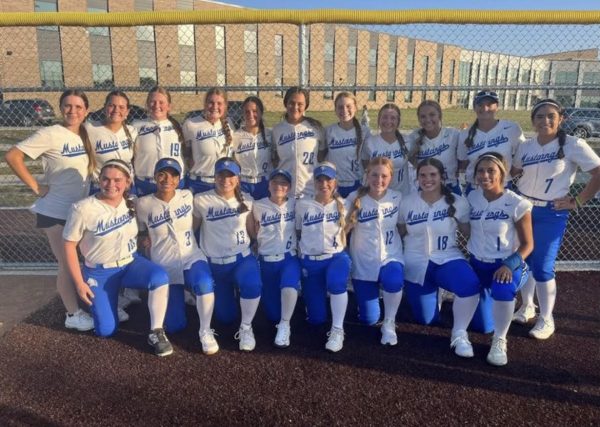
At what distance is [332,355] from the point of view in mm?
3547

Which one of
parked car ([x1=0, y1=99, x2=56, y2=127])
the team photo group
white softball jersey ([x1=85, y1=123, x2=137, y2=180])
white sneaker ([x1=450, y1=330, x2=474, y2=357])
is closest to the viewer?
white sneaker ([x1=450, y1=330, x2=474, y2=357])

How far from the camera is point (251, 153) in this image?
4254mm

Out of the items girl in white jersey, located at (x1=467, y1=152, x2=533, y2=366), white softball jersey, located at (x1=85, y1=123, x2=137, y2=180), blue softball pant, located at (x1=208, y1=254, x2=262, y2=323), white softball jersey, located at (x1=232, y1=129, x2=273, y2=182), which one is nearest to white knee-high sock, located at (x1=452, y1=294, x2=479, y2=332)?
girl in white jersey, located at (x1=467, y1=152, x2=533, y2=366)

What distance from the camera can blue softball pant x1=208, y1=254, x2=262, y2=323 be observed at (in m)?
3.73

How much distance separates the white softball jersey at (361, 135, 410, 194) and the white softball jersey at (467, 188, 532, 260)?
2.85 feet

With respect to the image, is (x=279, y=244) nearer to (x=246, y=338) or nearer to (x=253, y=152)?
(x=246, y=338)

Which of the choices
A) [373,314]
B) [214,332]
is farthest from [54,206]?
[373,314]

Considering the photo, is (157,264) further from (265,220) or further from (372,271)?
(372,271)

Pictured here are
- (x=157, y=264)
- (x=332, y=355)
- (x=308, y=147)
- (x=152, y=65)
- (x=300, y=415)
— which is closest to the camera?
(x=300, y=415)

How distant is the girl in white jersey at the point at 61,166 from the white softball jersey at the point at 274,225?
4.93 feet

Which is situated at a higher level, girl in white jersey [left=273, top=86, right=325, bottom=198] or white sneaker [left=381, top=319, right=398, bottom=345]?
girl in white jersey [left=273, top=86, right=325, bottom=198]

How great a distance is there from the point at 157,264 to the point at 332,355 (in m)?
1.62

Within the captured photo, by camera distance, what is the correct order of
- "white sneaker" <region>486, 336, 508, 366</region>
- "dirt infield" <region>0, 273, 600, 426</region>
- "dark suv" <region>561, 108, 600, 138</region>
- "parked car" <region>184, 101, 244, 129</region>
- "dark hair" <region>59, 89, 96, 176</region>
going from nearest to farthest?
"dirt infield" <region>0, 273, 600, 426</region>
"white sneaker" <region>486, 336, 508, 366</region>
"dark hair" <region>59, 89, 96, 176</region>
"parked car" <region>184, 101, 244, 129</region>
"dark suv" <region>561, 108, 600, 138</region>

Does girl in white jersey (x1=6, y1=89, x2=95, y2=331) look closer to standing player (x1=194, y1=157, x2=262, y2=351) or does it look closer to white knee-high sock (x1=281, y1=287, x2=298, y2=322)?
standing player (x1=194, y1=157, x2=262, y2=351)
